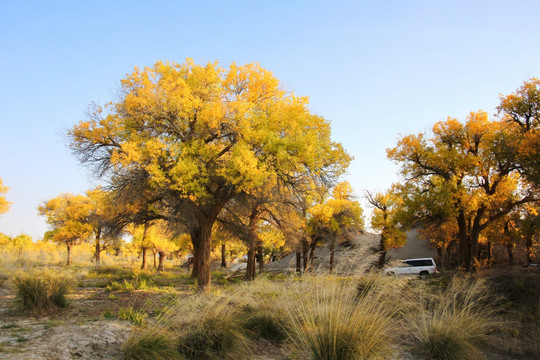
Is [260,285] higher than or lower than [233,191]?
lower

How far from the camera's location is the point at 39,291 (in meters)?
8.57

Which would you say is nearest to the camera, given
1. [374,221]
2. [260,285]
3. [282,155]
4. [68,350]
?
[68,350]

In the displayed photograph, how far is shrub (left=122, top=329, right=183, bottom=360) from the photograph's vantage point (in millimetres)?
5898

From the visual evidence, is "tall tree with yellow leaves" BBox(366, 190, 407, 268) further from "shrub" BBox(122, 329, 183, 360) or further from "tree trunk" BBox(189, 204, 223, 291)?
"shrub" BBox(122, 329, 183, 360)

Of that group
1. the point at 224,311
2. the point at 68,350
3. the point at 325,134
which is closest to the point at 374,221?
the point at 325,134

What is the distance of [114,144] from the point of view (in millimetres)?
A: 13453

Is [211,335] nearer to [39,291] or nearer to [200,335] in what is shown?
[200,335]

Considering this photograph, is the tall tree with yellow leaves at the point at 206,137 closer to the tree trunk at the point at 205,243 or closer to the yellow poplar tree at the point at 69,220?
the tree trunk at the point at 205,243

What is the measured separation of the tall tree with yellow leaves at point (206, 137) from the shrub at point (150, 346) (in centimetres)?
583

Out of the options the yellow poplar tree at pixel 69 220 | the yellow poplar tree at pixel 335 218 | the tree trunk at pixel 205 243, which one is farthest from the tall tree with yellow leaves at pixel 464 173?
the yellow poplar tree at pixel 69 220

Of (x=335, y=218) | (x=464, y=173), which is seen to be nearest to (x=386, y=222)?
(x=335, y=218)

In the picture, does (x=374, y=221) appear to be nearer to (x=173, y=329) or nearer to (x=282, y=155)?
(x=282, y=155)

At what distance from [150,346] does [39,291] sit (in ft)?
13.9

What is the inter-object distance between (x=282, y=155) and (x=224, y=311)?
5.92 meters
